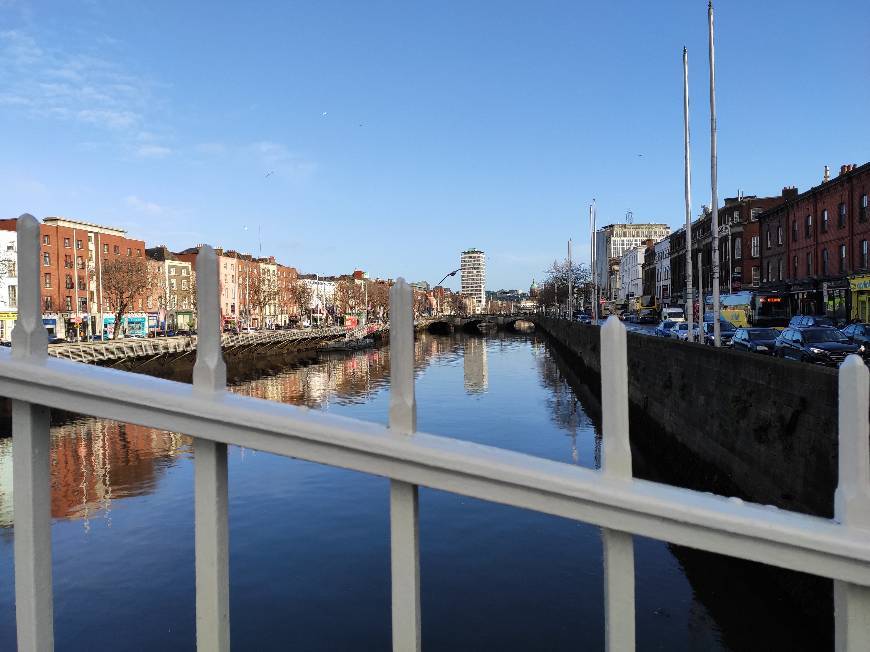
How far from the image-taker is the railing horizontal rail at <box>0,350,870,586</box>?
152 centimetres

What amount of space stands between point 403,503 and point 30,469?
1.05 m

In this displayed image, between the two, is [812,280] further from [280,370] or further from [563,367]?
[280,370]

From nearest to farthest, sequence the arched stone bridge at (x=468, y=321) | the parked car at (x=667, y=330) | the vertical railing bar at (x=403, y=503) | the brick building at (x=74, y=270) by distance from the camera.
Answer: the vertical railing bar at (x=403, y=503) < the parked car at (x=667, y=330) < the brick building at (x=74, y=270) < the arched stone bridge at (x=468, y=321)

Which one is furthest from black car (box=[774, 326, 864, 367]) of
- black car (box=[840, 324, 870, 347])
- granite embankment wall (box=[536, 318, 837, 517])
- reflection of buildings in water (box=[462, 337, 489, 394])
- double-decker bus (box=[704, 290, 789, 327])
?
double-decker bus (box=[704, 290, 789, 327])

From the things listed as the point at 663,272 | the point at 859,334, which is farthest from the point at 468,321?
the point at 859,334

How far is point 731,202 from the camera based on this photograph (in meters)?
67.1

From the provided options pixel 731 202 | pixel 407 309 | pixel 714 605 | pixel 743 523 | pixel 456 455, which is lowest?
pixel 714 605

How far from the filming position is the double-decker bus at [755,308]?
40188 mm

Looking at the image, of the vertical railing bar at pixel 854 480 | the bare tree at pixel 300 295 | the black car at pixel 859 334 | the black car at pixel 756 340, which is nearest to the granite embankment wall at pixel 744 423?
the black car at pixel 756 340

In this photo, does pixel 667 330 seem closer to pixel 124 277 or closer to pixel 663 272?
pixel 124 277

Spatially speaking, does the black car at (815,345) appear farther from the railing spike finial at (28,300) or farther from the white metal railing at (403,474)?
the railing spike finial at (28,300)

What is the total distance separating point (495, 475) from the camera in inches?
61.1

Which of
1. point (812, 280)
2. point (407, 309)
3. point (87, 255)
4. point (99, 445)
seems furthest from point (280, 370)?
point (407, 309)

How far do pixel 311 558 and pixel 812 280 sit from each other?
4133cm
